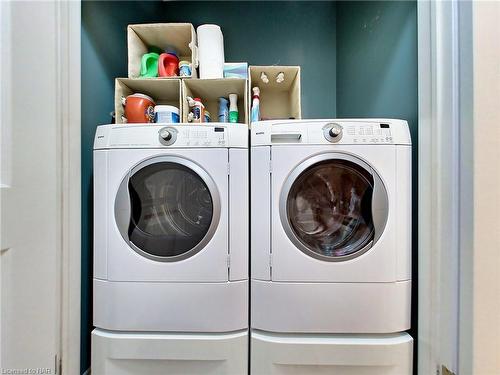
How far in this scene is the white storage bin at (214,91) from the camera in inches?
55.2

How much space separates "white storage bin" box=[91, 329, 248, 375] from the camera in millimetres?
1008

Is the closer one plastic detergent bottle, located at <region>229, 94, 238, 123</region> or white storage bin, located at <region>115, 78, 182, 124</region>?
white storage bin, located at <region>115, 78, 182, 124</region>

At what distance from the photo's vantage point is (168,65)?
1.44 meters

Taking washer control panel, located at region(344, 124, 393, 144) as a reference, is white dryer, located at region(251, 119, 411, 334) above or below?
below

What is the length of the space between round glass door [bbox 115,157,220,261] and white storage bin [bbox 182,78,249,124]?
1.51ft

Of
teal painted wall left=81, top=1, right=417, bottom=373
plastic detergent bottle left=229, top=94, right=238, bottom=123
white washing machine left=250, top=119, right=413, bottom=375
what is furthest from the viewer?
plastic detergent bottle left=229, top=94, right=238, bottom=123

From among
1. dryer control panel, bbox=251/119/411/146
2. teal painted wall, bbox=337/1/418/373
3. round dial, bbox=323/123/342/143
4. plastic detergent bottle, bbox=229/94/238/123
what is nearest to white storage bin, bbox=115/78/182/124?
plastic detergent bottle, bbox=229/94/238/123
